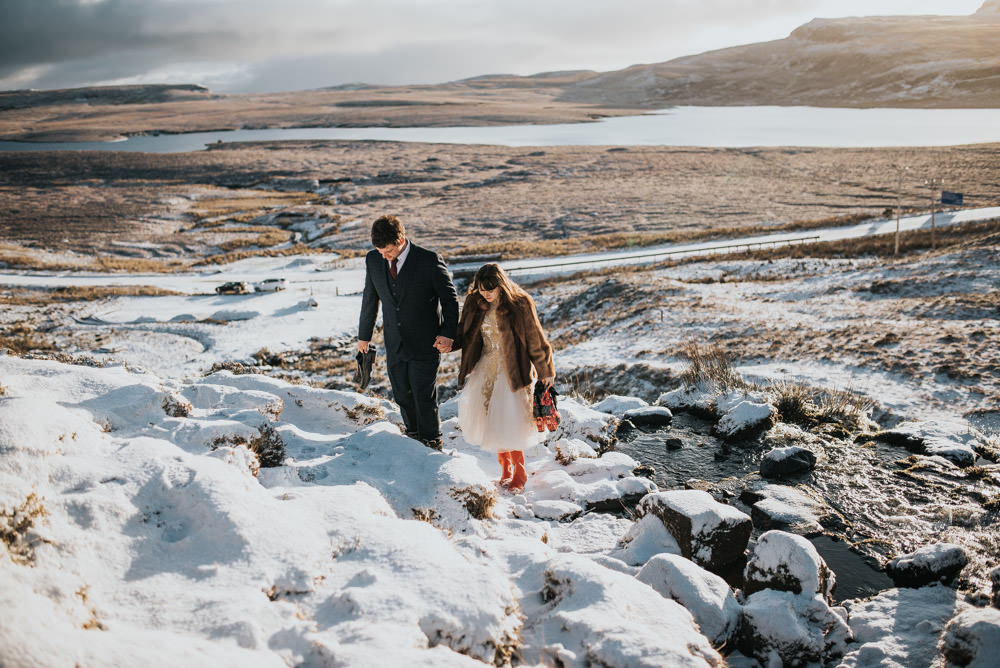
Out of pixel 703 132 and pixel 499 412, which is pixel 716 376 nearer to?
pixel 499 412

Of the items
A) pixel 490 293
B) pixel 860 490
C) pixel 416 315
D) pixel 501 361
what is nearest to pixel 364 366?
pixel 416 315

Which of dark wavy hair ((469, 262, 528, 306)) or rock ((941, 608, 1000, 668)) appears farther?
dark wavy hair ((469, 262, 528, 306))

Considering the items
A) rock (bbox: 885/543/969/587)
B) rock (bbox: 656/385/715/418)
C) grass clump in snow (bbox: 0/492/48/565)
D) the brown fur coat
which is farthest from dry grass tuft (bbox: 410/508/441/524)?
rock (bbox: 656/385/715/418)

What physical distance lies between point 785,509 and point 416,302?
378 centimetres

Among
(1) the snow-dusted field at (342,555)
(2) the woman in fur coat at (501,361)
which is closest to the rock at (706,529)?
(1) the snow-dusted field at (342,555)

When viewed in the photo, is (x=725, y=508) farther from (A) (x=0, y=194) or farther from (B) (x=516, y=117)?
(B) (x=516, y=117)

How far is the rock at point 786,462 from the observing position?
6.09 metres

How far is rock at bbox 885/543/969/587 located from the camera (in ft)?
14.0

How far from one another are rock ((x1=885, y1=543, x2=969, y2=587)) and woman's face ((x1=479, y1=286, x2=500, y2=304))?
368cm

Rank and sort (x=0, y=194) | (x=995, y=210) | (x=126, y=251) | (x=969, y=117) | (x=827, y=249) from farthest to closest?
(x=969, y=117) < (x=0, y=194) < (x=126, y=251) < (x=995, y=210) < (x=827, y=249)

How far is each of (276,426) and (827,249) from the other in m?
27.4

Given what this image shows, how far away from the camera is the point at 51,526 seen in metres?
3.00

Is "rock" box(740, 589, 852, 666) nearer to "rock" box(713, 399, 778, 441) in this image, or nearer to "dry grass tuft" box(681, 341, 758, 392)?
"rock" box(713, 399, 778, 441)

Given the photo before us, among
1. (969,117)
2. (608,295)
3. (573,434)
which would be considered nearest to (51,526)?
(573,434)
